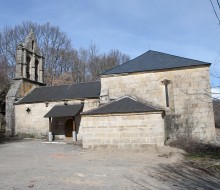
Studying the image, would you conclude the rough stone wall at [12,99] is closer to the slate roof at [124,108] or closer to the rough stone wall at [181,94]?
the rough stone wall at [181,94]

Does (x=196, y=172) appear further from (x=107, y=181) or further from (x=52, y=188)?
(x=52, y=188)

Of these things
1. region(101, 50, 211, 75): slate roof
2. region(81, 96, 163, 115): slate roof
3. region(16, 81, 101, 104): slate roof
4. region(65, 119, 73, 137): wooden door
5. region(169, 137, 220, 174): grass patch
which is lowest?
region(169, 137, 220, 174): grass patch

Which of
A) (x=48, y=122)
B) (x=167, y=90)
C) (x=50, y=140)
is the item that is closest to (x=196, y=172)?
(x=167, y=90)

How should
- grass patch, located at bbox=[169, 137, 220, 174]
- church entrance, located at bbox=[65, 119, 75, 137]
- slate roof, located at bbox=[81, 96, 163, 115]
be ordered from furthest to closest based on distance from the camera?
church entrance, located at bbox=[65, 119, 75, 137]
slate roof, located at bbox=[81, 96, 163, 115]
grass patch, located at bbox=[169, 137, 220, 174]

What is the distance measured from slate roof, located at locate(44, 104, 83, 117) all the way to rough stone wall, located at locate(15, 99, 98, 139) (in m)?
0.70

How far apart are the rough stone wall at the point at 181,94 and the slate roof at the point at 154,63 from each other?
1.05 ft

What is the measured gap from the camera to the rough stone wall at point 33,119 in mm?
22125

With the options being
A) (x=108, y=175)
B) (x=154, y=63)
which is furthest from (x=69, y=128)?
(x=108, y=175)

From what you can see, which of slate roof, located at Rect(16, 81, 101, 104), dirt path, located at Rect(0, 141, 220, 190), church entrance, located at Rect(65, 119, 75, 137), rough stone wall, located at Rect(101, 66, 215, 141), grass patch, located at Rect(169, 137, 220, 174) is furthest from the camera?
slate roof, located at Rect(16, 81, 101, 104)

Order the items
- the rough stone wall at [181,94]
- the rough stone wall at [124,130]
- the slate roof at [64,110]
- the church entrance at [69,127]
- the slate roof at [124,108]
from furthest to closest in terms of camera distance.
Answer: the church entrance at [69,127] < the slate roof at [64,110] < the rough stone wall at [181,94] < the slate roof at [124,108] < the rough stone wall at [124,130]

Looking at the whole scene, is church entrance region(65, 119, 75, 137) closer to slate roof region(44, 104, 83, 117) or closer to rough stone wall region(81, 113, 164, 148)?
slate roof region(44, 104, 83, 117)

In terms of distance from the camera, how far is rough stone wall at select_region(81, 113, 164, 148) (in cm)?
1396

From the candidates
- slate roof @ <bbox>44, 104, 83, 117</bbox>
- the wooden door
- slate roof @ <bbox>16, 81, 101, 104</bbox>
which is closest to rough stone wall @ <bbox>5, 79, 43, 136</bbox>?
slate roof @ <bbox>16, 81, 101, 104</bbox>

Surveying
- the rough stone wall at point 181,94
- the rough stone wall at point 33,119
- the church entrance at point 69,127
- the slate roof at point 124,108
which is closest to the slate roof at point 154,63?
the rough stone wall at point 181,94
